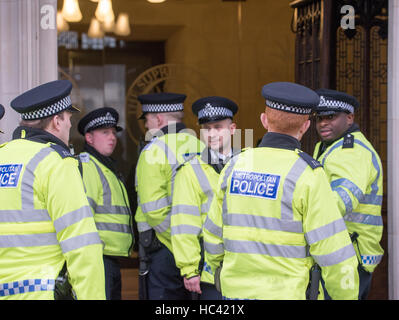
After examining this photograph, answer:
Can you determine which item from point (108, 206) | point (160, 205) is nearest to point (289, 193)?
point (160, 205)

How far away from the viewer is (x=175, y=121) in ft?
17.2

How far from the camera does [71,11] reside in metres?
7.35

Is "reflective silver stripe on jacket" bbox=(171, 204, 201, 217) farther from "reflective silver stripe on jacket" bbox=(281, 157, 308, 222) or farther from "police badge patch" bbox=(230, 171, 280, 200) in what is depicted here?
"reflective silver stripe on jacket" bbox=(281, 157, 308, 222)

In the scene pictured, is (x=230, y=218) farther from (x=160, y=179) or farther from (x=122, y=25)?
(x=122, y=25)

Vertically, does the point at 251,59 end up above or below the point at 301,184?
above

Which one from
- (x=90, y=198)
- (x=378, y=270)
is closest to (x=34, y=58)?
(x=90, y=198)

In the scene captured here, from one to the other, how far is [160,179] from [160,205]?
18 cm

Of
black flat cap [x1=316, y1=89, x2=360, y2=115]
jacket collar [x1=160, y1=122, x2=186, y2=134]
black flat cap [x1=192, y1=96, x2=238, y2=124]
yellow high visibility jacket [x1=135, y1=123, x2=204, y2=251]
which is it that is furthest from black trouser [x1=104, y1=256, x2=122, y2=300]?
black flat cap [x1=316, y1=89, x2=360, y2=115]

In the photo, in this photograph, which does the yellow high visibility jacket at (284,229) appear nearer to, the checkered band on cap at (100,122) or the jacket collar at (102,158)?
the jacket collar at (102,158)

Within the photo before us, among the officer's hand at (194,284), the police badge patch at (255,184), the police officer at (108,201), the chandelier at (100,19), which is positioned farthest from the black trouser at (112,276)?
the chandelier at (100,19)

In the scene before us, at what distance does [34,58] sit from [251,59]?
366 cm

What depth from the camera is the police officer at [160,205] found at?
4.77 m
